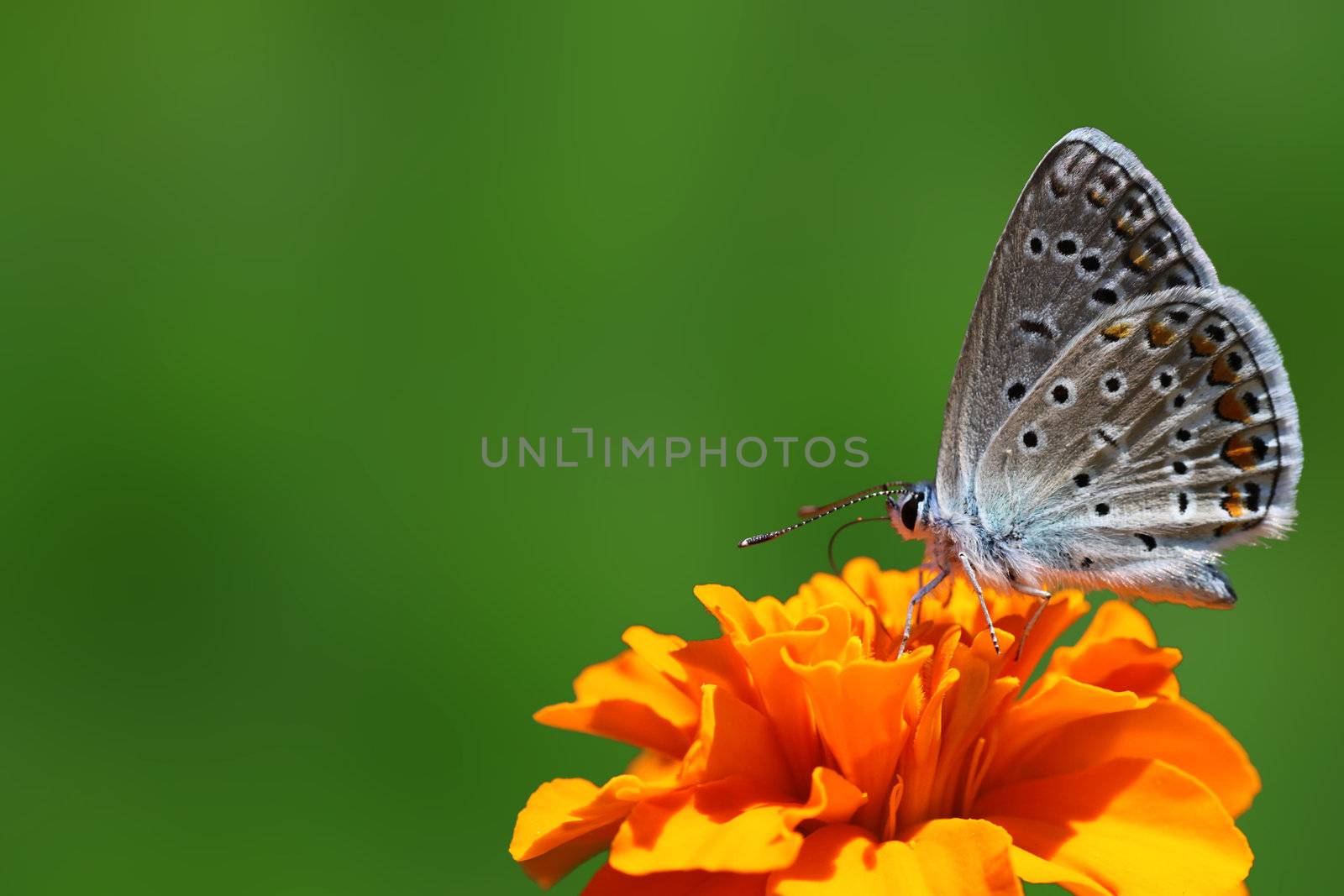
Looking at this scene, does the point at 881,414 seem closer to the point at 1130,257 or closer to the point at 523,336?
the point at 523,336

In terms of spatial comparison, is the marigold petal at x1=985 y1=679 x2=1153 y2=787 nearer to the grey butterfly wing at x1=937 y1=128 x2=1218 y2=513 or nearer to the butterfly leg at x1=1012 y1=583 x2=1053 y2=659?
the butterfly leg at x1=1012 y1=583 x2=1053 y2=659

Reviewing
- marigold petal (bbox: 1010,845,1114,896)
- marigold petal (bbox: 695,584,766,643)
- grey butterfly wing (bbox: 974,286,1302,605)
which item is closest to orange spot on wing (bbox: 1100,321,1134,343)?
grey butterfly wing (bbox: 974,286,1302,605)

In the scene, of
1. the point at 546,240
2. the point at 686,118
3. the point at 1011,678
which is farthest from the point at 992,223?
the point at 1011,678

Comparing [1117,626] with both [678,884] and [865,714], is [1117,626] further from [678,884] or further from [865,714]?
[678,884]

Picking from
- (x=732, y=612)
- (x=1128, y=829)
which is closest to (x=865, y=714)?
(x=732, y=612)

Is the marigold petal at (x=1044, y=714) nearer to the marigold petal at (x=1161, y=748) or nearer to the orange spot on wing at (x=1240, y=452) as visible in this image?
the marigold petal at (x=1161, y=748)

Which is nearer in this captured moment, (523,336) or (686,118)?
(523,336)
